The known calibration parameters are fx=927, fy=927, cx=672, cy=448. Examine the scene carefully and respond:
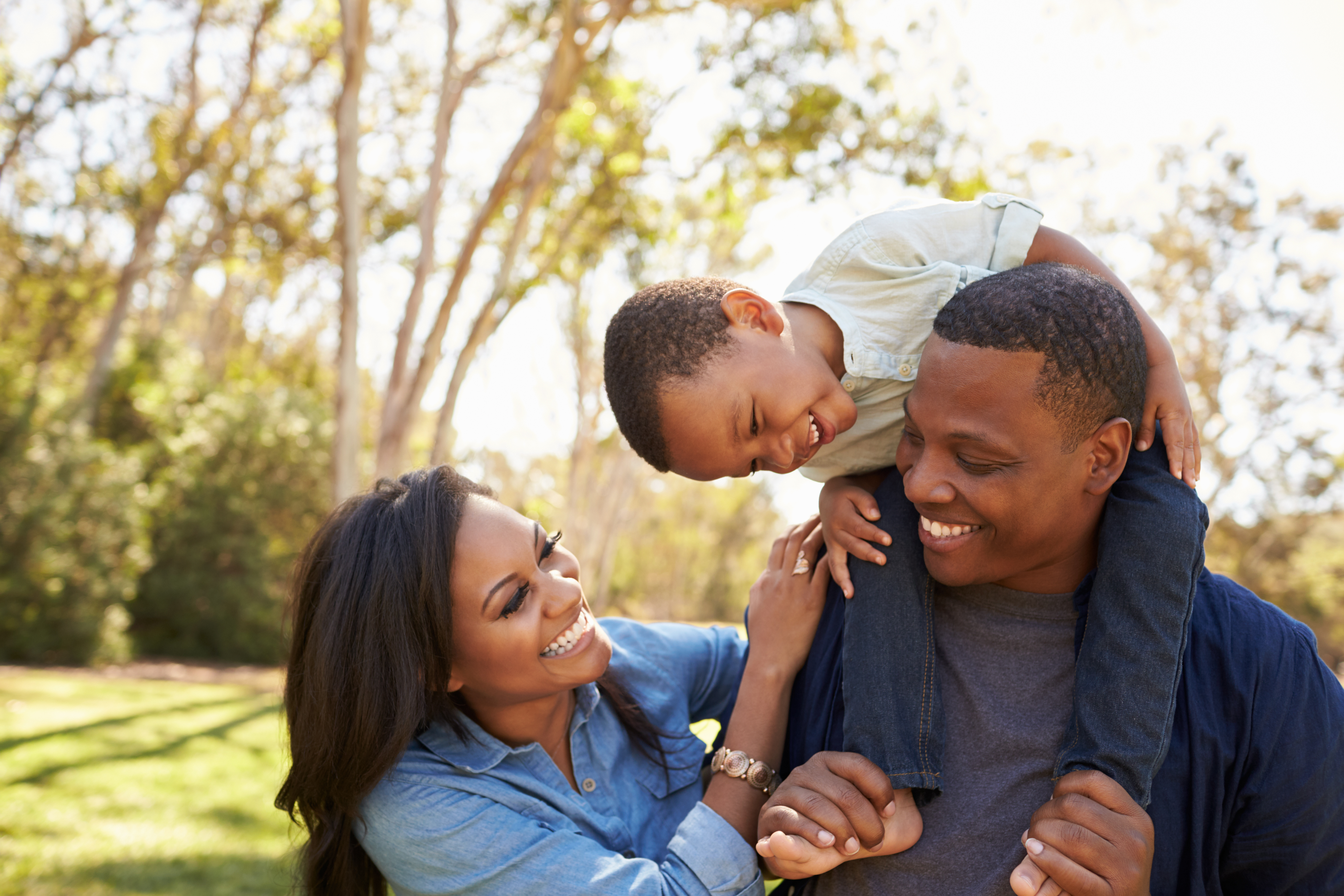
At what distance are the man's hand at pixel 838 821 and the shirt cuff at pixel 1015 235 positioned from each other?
132 cm

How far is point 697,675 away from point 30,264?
890 inches

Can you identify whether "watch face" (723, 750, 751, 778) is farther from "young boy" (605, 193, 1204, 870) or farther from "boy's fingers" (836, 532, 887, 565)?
"boy's fingers" (836, 532, 887, 565)

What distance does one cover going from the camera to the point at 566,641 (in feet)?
7.82

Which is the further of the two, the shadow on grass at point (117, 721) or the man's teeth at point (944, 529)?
the shadow on grass at point (117, 721)

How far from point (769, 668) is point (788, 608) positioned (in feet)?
0.57

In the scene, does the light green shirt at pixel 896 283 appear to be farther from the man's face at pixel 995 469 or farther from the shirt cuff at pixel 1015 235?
the man's face at pixel 995 469

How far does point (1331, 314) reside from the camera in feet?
69.8

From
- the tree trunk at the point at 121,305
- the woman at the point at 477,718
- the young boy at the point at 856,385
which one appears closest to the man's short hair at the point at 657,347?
the young boy at the point at 856,385

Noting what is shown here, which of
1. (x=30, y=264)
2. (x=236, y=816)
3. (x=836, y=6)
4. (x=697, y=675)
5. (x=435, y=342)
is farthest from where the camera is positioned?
(x=30, y=264)

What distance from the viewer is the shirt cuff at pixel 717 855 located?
2.13m

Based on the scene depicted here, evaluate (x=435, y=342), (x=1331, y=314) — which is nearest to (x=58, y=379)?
(x=435, y=342)

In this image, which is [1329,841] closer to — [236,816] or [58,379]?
[236,816]

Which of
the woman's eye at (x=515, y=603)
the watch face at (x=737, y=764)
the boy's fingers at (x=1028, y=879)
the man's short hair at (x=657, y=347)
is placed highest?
the man's short hair at (x=657, y=347)

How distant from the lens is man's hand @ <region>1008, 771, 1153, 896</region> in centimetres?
174
